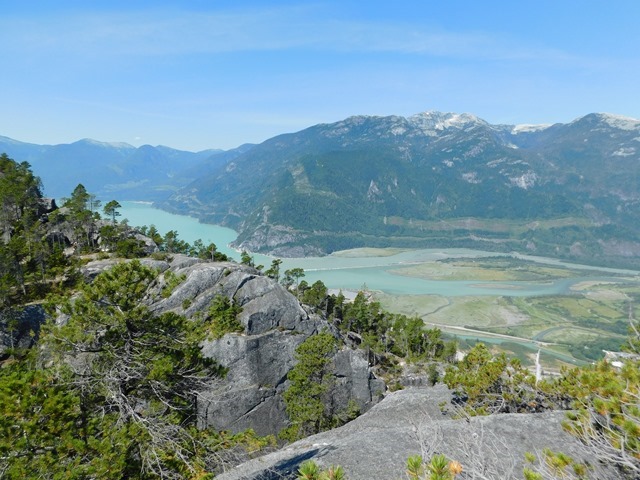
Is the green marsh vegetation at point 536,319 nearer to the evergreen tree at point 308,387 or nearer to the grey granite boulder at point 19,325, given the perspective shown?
the evergreen tree at point 308,387

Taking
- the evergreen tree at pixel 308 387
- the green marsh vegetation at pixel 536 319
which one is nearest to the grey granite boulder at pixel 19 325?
the evergreen tree at pixel 308 387

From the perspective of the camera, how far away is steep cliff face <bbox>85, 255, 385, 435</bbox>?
3578cm

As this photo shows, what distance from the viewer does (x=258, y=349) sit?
127 ft

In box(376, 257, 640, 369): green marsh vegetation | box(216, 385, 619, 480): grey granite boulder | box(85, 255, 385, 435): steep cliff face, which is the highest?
box(216, 385, 619, 480): grey granite boulder

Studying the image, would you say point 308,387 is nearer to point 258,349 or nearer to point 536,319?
point 258,349

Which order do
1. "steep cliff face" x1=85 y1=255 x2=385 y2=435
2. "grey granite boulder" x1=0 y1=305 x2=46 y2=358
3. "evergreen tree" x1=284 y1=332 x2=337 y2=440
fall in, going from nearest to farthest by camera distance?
1. "evergreen tree" x1=284 y1=332 x2=337 y2=440
2. "grey granite boulder" x1=0 y1=305 x2=46 y2=358
3. "steep cliff face" x1=85 y1=255 x2=385 y2=435

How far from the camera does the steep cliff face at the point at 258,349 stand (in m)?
35.8

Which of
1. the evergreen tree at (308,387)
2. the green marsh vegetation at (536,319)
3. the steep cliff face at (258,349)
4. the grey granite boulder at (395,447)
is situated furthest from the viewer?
the green marsh vegetation at (536,319)

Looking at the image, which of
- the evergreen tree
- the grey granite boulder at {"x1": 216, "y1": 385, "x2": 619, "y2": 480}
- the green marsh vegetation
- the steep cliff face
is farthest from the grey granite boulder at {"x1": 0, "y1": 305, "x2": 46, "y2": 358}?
the green marsh vegetation

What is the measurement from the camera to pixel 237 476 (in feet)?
46.9

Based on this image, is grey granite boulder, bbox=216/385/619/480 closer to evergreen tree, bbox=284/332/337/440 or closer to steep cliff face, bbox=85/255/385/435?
evergreen tree, bbox=284/332/337/440

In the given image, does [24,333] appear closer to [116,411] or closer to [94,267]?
[94,267]

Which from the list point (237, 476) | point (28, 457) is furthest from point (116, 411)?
point (237, 476)

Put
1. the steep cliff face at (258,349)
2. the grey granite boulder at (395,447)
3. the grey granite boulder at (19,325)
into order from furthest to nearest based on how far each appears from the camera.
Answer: the steep cliff face at (258,349) < the grey granite boulder at (19,325) < the grey granite boulder at (395,447)
